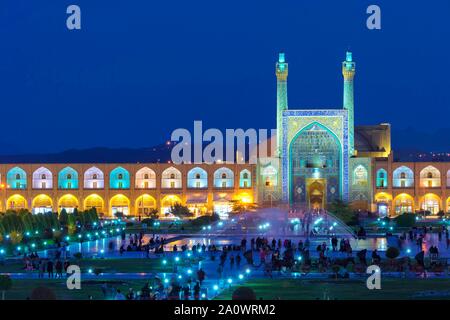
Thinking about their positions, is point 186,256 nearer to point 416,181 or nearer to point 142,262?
point 142,262

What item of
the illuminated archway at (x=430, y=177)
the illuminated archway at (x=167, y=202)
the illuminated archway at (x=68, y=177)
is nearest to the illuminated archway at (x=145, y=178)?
the illuminated archway at (x=167, y=202)

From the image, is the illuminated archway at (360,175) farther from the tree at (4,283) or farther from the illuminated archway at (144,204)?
the tree at (4,283)

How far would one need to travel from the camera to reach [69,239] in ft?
135

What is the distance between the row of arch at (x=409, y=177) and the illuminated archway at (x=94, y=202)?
1746cm

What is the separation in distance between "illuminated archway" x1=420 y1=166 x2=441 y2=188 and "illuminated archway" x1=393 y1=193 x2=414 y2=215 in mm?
1199

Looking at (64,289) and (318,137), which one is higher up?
(318,137)

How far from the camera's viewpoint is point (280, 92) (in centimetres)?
6188

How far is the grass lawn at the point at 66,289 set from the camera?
2038 cm

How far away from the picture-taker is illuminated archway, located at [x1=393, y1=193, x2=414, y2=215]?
60159 millimetres

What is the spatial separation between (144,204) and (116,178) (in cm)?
245
